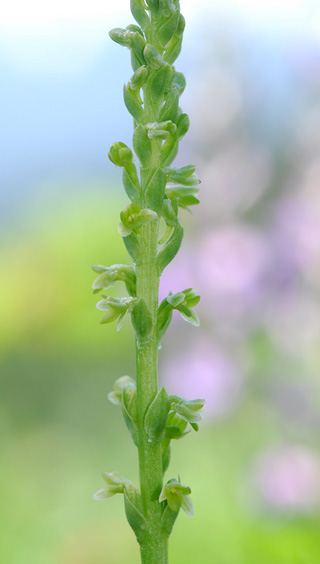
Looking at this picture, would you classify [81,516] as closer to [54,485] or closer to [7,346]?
[54,485]

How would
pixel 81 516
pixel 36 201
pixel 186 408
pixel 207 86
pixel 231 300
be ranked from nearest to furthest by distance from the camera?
pixel 186 408 < pixel 231 300 < pixel 207 86 < pixel 81 516 < pixel 36 201

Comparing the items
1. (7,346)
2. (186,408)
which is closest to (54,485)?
(7,346)

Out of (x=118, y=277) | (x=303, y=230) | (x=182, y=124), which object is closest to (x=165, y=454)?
(x=118, y=277)

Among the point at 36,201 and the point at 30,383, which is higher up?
the point at 36,201

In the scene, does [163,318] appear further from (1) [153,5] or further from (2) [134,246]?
(1) [153,5]

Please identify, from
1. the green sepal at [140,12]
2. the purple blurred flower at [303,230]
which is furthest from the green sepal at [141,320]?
the purple blurred flower at [303,230]
